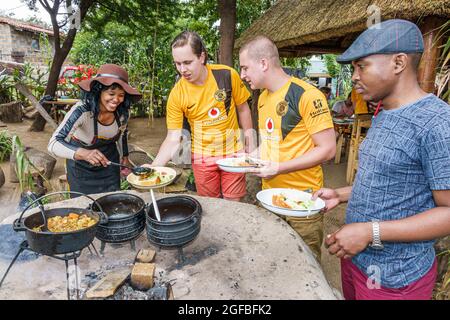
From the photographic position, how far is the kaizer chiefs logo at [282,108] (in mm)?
2207

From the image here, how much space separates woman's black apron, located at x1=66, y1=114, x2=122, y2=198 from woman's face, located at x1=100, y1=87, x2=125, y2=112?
240 mm

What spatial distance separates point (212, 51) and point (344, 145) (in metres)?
5.17

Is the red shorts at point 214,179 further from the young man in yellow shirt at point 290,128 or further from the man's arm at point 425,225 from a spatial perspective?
the man's arm at point 425,225

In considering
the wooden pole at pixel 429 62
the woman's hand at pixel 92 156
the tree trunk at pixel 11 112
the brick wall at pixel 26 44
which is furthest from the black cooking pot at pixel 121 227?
the brick wall at pixel 26 44

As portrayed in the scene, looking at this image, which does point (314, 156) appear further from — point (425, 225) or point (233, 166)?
point (425, 225)

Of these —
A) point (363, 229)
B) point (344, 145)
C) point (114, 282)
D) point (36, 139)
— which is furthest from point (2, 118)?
point (363, 229)

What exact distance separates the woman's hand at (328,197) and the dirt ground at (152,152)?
87 cm

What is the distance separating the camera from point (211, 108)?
2.87 metres

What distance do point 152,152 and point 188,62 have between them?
4981mm

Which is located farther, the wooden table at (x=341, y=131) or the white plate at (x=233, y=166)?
the wooden table at (x=341, y=131)

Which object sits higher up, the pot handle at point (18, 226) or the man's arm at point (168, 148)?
the man's arm at point (168, 148)

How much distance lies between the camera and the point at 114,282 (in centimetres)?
155

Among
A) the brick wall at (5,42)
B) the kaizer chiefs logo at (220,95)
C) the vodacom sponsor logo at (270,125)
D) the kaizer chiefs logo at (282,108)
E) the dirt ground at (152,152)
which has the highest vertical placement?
the brick wall at (5,42)

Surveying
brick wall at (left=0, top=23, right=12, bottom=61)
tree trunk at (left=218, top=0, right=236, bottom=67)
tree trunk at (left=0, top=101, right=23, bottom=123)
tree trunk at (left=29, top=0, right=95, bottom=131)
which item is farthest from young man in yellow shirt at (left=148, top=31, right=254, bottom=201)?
brick wall at (left=0, top=23, right=12, bottom=61)
